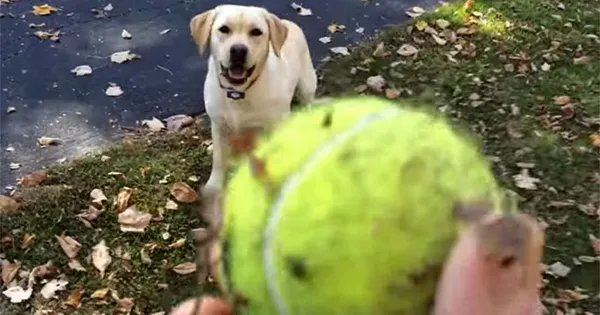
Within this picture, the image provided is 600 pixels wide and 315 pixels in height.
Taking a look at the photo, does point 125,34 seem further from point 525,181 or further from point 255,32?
point 525,181

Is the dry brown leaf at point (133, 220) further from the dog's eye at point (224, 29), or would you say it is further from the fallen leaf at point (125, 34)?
the fallen leaf at point (125, 34)

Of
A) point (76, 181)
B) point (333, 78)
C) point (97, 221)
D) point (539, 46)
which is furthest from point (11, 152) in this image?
point (539, 46)

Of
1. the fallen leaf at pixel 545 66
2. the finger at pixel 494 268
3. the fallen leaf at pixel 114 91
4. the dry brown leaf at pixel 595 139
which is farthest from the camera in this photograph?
the fallen leaf at pixel 545 66

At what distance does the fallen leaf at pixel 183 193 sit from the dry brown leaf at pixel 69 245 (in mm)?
402

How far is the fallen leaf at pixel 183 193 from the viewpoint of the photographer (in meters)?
2.94

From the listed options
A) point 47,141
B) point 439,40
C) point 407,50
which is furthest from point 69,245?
point 439,40

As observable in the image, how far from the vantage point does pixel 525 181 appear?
3.10m

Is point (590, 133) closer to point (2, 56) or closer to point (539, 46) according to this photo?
point (539, 46)

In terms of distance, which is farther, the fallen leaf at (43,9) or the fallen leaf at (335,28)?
the fallen leaf at (335,28)

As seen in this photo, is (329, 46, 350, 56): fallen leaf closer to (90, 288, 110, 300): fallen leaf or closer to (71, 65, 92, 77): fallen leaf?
(71, 65, 92, 77): fallen leaf

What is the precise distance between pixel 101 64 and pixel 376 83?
128 cm

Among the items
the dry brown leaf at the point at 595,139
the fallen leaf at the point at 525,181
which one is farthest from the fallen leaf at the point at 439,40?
the fallen leaf at the point at 525,181

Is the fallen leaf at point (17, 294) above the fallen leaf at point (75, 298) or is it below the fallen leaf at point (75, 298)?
below

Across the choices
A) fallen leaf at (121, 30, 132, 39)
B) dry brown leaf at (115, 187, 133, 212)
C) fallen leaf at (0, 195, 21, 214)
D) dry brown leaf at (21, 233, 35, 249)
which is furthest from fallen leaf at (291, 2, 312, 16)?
dry brown leaf at (21, 233, 35, 249)
